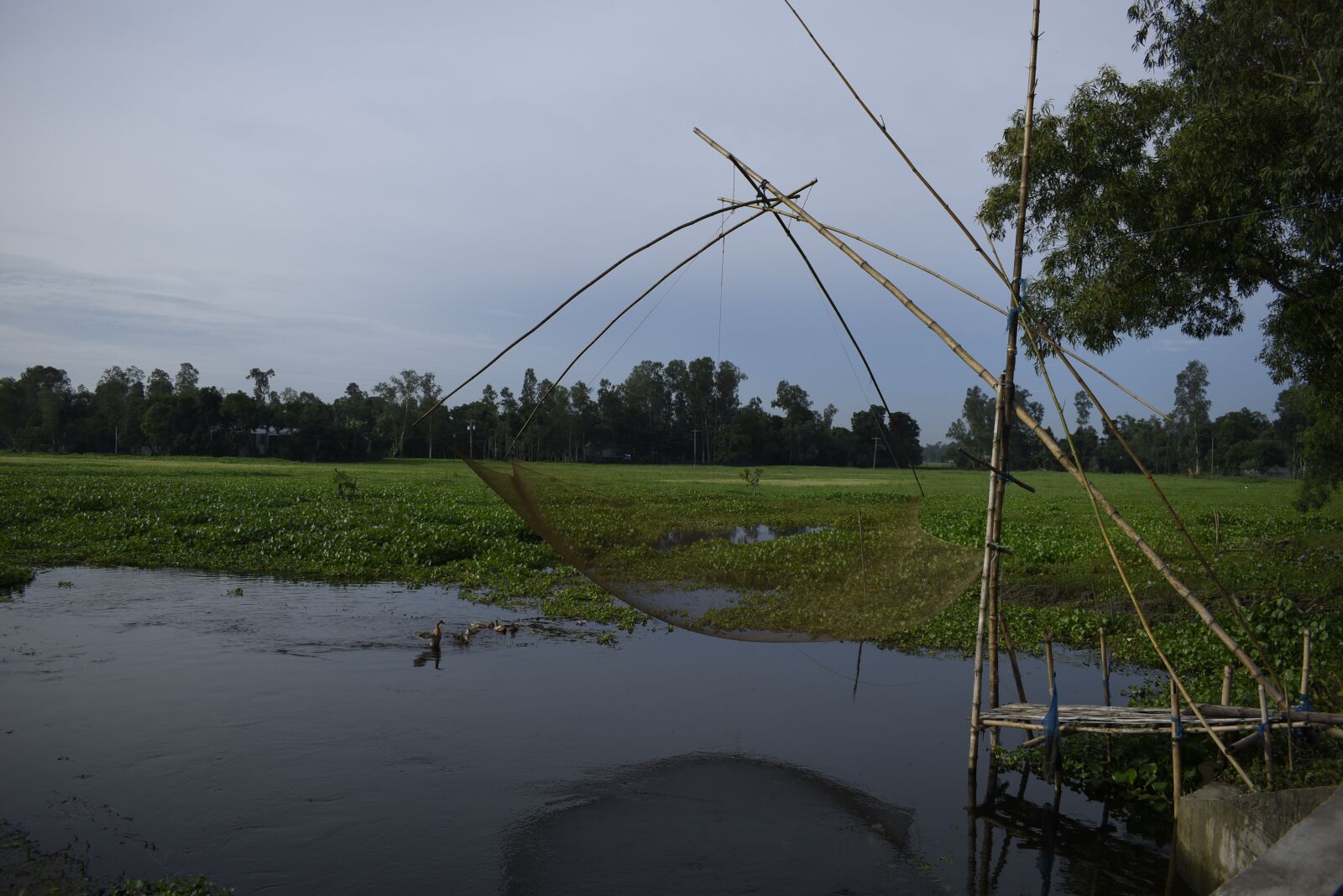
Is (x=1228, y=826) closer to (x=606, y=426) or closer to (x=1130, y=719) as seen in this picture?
(x=1130, y=719)

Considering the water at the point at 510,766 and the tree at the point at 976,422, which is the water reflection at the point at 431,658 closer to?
the water at the point at 510,766

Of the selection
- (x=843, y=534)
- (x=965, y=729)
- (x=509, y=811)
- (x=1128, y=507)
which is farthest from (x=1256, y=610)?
(x=1128, y=507)

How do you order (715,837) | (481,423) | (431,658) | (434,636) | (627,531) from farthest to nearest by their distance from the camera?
(481,423)
(434,636)
(431,658)
(627,531)
(715,837)

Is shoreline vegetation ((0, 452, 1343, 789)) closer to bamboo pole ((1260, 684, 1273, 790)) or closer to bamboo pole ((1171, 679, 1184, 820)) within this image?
bamboo pole ((1171, 679, 1184, 820))

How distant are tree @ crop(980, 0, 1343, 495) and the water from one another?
5.17 meters

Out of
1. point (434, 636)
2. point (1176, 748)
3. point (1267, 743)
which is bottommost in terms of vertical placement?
point (434, 636)

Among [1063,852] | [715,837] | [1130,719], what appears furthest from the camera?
[715,837]

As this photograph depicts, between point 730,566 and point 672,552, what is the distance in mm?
565

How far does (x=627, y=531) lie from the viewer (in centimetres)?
807

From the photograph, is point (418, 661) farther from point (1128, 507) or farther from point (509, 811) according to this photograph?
point (1128, 507)

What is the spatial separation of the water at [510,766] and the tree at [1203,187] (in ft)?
17.0

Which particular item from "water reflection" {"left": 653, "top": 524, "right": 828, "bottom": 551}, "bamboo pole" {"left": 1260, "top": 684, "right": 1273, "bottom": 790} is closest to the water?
"bamboo pole" {"left": 1260, "top": 684, "right": 1273, "bottom": 790}

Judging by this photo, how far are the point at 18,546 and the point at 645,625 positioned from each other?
12.4m

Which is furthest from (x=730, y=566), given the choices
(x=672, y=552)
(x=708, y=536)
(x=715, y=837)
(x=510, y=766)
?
(x=715, y=837)
